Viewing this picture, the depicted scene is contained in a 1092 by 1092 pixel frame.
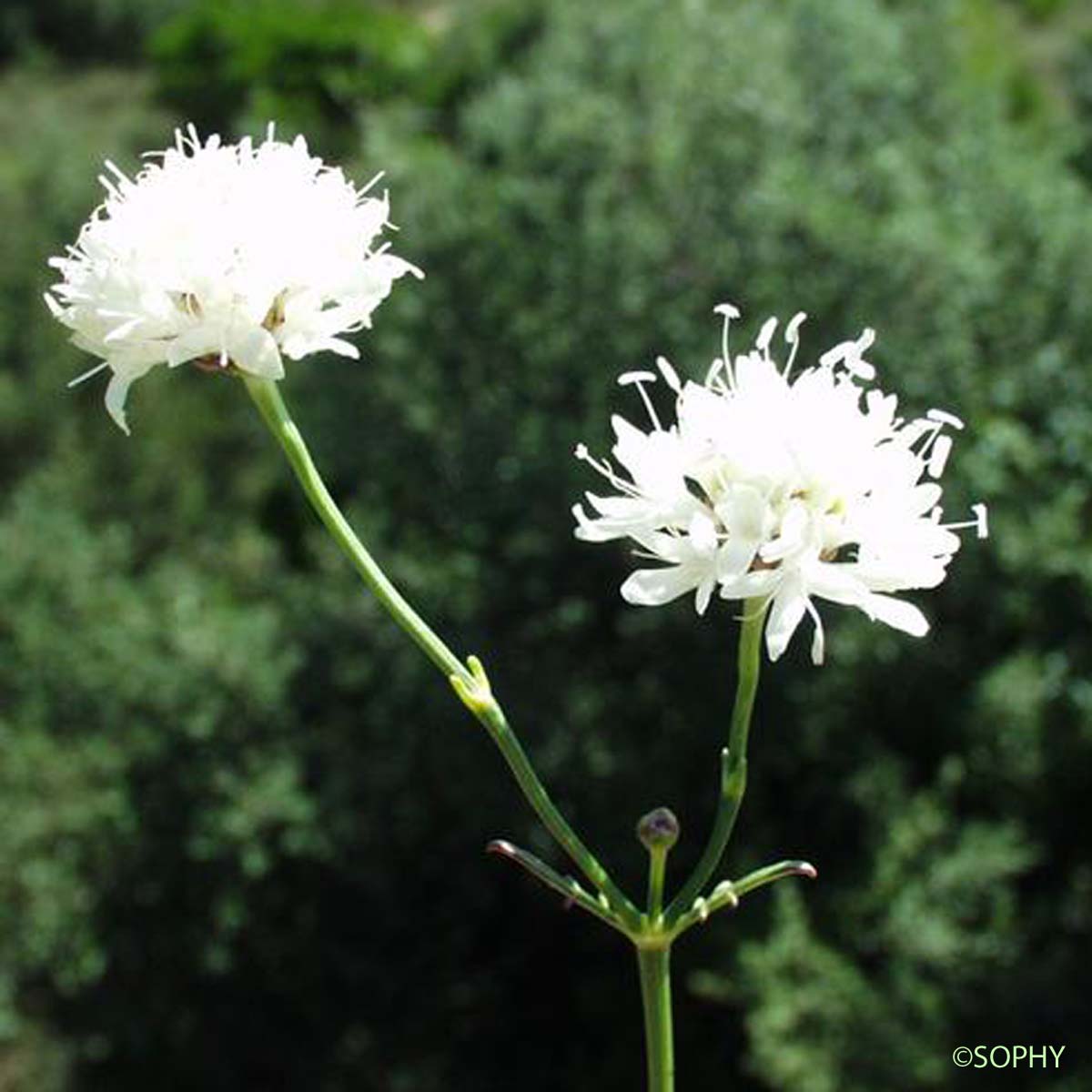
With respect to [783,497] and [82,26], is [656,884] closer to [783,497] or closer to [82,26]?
[783,497]

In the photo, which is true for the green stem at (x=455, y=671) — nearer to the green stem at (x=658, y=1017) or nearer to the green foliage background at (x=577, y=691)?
the green stem at (x=658, y=1017)

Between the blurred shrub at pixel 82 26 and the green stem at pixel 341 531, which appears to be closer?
the green stem at pixel 341 531

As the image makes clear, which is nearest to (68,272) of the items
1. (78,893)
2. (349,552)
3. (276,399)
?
(276,399)

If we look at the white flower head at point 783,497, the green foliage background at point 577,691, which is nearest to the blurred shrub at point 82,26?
the green foliage background at point 577,691

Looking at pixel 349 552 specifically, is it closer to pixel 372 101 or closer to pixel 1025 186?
pixel 1025 186

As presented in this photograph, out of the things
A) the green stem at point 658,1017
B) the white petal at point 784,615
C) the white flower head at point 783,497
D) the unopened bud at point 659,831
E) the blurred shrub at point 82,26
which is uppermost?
the blurred shrub at point 82,26

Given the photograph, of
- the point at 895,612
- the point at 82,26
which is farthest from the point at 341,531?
the point at 82,26

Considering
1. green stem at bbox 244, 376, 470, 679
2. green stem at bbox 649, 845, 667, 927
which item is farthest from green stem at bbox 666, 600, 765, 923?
green stem at bbox 244, 376, 470, 679
